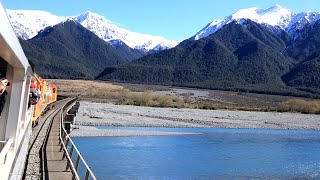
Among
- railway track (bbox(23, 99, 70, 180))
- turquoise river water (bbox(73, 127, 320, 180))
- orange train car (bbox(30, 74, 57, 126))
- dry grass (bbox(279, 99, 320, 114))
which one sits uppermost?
dry grass (bbox(279, 99, 320, 114))

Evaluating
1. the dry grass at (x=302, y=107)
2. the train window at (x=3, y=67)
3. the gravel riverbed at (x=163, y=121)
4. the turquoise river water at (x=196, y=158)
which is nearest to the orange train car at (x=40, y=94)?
the turquoise river water at (x=196, y=158)

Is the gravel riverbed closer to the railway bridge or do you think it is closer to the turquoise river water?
the turquoise river water

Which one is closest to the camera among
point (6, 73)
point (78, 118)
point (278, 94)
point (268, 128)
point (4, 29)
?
point (4, 29)

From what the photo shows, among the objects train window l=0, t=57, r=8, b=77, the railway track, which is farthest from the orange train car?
train window l=0, t=57, r=8, b=77

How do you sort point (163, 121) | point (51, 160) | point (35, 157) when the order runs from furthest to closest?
1. point (163, 121)
2. point (35, 157)
3. point (51, 160)

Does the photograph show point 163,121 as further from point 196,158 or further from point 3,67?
point 3,67

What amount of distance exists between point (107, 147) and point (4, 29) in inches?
1284

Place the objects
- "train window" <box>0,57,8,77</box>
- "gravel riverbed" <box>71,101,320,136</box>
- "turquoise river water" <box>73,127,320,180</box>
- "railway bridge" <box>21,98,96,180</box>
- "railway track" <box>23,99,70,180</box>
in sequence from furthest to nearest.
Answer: "gravel riverbed" <box>71,101,320,136</box>
"turquoise river water" <box>73,127,320,180</box>
"railway track" <box>23,99,70,180</box>
"railway bridge" <box>21,98,96,180</box>
"train window" <box>0,57,8,77</box>

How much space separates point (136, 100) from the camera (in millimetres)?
103750

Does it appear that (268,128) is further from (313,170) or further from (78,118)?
(313,170)

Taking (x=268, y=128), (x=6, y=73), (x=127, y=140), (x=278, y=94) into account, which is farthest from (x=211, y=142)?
(x=278, y=94)

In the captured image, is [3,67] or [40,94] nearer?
[3,67]

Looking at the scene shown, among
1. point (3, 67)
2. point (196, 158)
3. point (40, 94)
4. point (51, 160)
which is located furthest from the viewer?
point (196, 158)

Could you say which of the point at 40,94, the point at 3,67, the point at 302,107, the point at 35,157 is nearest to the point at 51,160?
the point at 35,157
